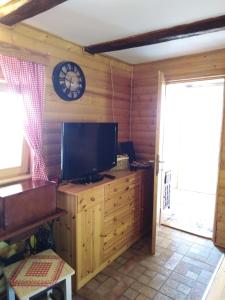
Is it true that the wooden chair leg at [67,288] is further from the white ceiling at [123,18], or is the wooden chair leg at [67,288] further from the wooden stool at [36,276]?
the white ceiling at [123,18]

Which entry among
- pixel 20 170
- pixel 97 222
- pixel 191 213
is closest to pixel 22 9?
pixel 20 170

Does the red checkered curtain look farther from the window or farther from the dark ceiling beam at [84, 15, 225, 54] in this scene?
the dark ceiling beam at [84, 15, 225, 54]

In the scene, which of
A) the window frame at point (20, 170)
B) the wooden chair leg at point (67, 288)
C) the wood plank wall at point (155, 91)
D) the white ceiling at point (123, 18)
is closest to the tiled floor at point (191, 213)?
the wood plank wall at point (155, 91)

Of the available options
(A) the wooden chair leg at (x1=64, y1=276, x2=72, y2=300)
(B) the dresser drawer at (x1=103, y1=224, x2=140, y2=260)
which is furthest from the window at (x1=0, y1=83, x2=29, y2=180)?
(B) the dresser drawer at (x1=103, y1=224, x2=140, y2=260)

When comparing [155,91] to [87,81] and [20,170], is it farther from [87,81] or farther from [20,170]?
[20,170]

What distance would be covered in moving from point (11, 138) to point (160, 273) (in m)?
1.90

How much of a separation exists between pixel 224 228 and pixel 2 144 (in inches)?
102

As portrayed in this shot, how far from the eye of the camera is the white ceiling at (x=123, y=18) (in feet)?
5.45

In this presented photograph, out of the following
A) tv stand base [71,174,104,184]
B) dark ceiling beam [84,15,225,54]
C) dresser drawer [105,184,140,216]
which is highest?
dark ceiling beam [84,15,225,54]

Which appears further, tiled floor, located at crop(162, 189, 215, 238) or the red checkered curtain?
tiled floor, located at crop(162, 189, 215, 238)

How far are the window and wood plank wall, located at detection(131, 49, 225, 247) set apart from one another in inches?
66.7

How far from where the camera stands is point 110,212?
2.42 metres

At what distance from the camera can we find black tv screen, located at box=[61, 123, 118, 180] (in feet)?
6.84

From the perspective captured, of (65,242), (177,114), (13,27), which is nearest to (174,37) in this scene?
(13,27)
